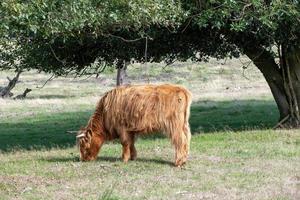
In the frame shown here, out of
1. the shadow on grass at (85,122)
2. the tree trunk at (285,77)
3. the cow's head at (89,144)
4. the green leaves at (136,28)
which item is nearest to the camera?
the green leaves at (136,28)

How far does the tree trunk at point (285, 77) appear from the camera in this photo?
18750 mm

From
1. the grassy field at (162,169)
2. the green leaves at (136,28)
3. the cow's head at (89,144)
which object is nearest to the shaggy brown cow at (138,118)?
the cow's head at (89,144)

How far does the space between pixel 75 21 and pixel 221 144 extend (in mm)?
4830

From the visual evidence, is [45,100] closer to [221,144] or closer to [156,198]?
[221,144]

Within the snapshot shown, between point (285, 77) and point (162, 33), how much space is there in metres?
4.09

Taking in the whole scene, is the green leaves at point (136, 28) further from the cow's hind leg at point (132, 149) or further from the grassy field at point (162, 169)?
the grassy field at point (162, 169)

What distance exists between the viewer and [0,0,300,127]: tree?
11.6 m

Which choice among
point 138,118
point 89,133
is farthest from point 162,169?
point 89,133

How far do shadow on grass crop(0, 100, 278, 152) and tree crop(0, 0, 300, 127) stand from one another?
7.19 feet

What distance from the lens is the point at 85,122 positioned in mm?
26172

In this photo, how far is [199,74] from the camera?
179 ft

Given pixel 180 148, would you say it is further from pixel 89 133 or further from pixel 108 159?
pixel 89 133

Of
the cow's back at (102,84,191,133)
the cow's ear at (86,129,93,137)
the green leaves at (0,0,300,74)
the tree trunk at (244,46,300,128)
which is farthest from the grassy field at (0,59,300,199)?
the tree trunk at (244,46,300,128)

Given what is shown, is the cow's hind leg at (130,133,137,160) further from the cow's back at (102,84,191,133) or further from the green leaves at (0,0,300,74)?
the green leaves at (0,0,300,74)
